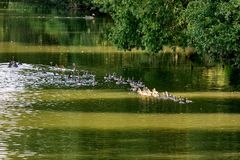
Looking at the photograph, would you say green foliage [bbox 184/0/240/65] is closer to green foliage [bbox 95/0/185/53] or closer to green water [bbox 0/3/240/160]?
green water [bbox 0/3/240/160]

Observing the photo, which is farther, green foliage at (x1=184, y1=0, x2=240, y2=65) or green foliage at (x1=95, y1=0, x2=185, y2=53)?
green foliage at (x1=95, y1=0, x2=185, y2=53)

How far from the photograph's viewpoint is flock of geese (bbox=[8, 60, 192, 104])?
150 ft

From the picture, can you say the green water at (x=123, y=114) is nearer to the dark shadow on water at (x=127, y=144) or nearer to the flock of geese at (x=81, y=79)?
the dark shadow on water at (x=127, y=144)

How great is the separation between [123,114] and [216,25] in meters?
7.19

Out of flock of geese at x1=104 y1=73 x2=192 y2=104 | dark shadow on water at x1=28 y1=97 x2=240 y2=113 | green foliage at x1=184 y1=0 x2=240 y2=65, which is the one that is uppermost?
green foliage at x1=184 y1=0 x2=240 y2=65

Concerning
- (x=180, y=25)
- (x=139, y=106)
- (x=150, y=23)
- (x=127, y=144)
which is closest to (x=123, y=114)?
(x=139, y=106)

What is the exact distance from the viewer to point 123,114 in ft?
130

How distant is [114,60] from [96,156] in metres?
37.2

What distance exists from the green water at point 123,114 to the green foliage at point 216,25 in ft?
10.3

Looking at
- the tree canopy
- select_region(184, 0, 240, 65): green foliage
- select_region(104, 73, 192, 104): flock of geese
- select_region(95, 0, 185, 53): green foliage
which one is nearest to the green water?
select_region(104, 73, 192, 104): flock of geese

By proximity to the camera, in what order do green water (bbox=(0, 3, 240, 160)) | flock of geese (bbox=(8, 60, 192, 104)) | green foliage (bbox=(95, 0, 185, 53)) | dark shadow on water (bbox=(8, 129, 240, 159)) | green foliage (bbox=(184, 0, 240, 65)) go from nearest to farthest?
dark shadow on water (bbox=(8, 129, 240, 159)) < green water (bbox=(0, 3, 240, 160)) < green foliage (bbox=(184, 0, 240, 65)) < flock of geese (bbox=(8, 60, 192, 104)) < green foliage (bbox=(95, 0, 185, 53))

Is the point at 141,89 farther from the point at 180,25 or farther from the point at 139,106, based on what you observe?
the point at 139,106

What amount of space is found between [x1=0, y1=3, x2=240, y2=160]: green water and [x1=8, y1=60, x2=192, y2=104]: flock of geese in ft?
2.15

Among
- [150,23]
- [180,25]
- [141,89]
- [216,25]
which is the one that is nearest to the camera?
[216,25]
